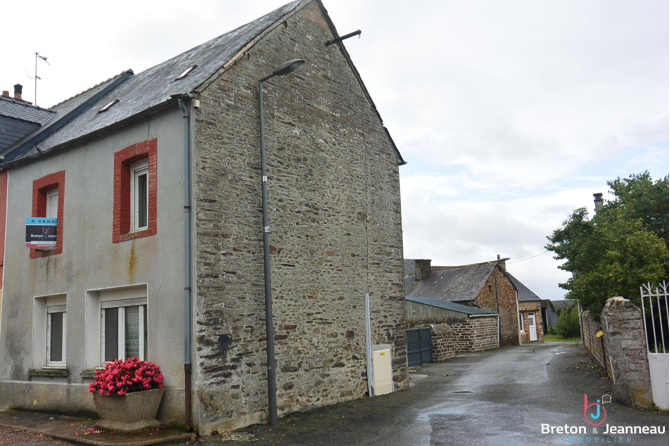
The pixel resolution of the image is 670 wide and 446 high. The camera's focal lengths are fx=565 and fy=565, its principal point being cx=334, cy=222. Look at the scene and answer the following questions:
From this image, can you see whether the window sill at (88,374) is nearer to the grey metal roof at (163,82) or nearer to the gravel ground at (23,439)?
the gravel ground at (23,439)

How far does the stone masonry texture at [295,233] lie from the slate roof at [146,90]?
328 mm

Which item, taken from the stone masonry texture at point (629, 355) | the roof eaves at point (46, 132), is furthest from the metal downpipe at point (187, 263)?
the stone masonry texture at point (629, 355)

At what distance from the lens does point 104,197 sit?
38.1 ft

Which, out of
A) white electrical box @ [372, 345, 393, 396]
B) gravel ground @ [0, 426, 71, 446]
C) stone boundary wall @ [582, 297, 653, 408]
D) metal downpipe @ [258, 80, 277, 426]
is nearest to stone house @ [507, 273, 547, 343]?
white electrical box @ [372, 345, 393, 396]

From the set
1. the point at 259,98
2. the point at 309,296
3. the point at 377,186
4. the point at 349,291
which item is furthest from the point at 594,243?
the point at 259,98

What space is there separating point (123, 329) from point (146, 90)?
5.57m

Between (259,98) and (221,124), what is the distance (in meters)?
1.24

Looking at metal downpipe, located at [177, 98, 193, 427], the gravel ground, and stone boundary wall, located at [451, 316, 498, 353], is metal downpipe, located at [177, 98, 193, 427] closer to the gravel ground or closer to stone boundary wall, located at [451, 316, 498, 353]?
the gravel ground

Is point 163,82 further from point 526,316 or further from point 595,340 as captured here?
point 526,316

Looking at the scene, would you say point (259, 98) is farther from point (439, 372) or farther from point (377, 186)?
point (439, 372)

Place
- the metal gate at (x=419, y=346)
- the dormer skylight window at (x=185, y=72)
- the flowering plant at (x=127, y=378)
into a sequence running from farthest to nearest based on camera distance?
1. the metal gate at (x=419, y=346)
2. the dormer skylight window at (x=185, y=72)
3. the flowering plant at (x=127, y=378)

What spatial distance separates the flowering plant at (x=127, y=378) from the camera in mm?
9320

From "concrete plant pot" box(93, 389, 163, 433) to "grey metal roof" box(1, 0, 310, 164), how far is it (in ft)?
17.2

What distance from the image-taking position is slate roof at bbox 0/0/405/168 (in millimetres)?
11192
